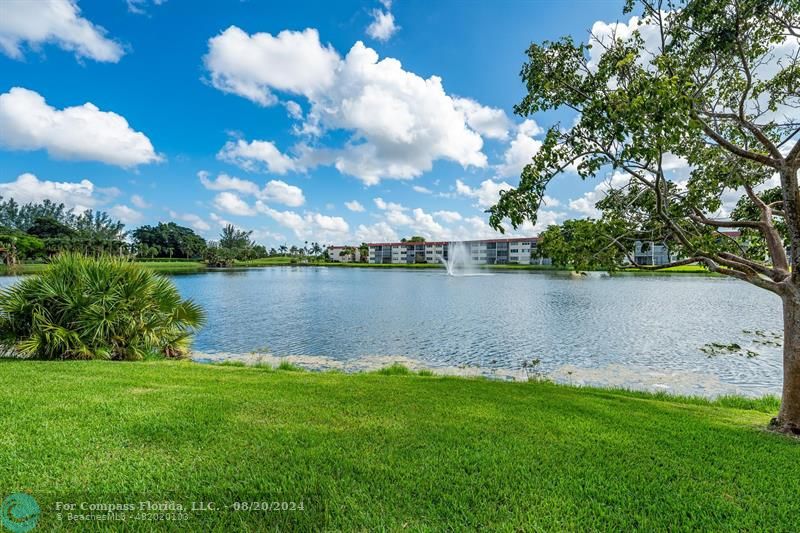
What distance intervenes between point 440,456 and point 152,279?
10.4m

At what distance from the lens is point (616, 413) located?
591 cm

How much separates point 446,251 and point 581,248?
430ft

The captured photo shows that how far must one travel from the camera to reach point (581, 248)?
6.77 m

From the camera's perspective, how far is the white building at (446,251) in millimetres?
128500

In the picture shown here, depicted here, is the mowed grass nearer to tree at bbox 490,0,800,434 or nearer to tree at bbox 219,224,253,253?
tree at bbox 490,0,800,434

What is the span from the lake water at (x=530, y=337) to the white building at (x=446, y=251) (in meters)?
97.6

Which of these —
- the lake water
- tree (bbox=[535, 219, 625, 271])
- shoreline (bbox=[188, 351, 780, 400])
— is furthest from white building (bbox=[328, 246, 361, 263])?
tree (bbox=[535, 219, 625, 271])

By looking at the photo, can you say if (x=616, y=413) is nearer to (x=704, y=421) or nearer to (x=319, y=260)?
(x=704, y=421)

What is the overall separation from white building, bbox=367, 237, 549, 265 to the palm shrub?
11752 centimetres

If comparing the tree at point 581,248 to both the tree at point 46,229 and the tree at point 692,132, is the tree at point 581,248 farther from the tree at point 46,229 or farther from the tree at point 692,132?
the tree at point 46,229

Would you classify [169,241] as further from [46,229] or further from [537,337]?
[537,337]

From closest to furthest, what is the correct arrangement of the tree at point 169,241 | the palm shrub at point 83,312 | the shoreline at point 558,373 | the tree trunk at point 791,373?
the tree trunk at point 791,373 < the palm shrub at point 83,312 < the shoreline at point 558,373 < the tree at point 169,241

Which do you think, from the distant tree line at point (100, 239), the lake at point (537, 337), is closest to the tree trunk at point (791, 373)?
the lake at point (537, 337)

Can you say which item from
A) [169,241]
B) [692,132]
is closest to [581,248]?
[692,132]
